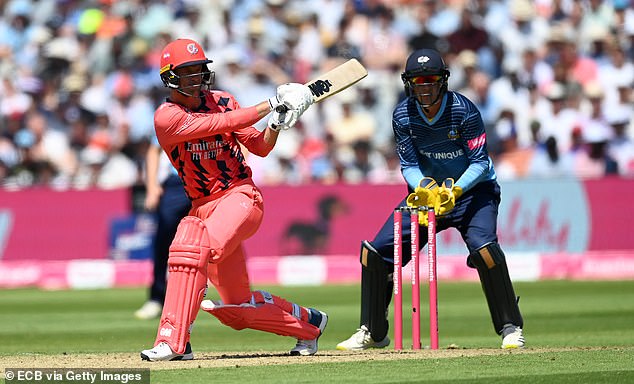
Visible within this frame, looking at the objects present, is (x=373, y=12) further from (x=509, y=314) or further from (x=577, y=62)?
(x=509, y=314)

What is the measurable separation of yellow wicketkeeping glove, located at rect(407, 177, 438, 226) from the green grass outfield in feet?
2.84

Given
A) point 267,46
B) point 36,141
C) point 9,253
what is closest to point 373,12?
point 267,46

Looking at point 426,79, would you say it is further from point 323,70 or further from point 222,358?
point 323,70

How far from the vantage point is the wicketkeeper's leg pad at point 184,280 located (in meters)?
7.04

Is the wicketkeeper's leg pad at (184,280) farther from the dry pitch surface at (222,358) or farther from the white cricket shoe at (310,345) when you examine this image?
the white cricket shoe at (310,345)

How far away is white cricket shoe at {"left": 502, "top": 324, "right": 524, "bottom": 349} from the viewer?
8000 mm

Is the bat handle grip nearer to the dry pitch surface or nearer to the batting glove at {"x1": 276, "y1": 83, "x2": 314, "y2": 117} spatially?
the batting glove at {"x1": 276, "y1": 83, "x2": 314, "y2": 117}

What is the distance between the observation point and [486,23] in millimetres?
18297

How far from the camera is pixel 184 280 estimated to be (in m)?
7.06

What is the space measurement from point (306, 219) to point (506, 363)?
30.3 feet

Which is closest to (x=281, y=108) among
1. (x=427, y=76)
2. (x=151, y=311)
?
(x=427, y=76)

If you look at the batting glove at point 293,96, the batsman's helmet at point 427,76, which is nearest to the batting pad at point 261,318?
the batting glove at point 293,96

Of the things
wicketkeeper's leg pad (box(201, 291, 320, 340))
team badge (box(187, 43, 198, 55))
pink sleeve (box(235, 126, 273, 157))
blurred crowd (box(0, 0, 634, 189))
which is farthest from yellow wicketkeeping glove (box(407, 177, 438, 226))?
blurred crowd (box(0, 0, 634, 189))

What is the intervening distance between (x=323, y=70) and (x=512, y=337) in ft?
34.4
